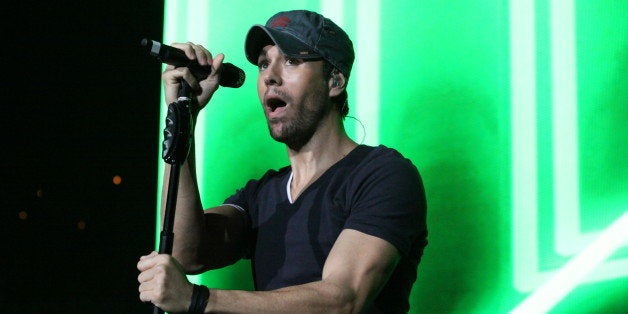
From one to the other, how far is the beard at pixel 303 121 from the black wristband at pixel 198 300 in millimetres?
609

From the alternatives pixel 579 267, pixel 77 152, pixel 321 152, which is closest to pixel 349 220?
pixel 321 152

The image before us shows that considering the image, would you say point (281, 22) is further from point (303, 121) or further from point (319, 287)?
point (319, 287)

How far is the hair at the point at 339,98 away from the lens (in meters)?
1.97

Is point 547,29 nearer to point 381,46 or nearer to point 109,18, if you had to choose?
point 381,46

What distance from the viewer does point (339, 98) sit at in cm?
202

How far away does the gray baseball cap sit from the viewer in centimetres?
192

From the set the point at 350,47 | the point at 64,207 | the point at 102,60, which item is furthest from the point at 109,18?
the point at 350,47

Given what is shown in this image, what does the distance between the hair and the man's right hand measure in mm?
347

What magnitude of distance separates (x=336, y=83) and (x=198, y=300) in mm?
795

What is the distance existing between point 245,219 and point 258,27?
1.69 ft

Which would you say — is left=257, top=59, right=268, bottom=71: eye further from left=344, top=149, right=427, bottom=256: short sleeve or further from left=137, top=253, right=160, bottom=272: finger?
left=137, top=253, right=160, bottom=272: finger

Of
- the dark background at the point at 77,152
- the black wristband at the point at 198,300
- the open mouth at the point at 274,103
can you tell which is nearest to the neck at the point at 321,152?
the open mouth at the point at 274,103

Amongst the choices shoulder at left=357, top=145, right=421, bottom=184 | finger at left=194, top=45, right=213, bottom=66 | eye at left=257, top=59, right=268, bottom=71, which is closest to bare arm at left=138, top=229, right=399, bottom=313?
shoulder at left=357, top=145, right=421, bottom=184

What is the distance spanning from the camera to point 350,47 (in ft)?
6.61
